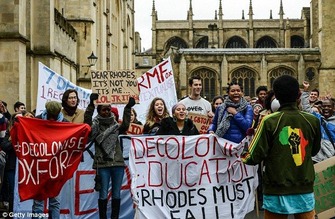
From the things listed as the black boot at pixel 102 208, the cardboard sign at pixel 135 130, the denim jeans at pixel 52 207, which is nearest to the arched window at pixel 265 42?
the cardboard sign at pixel 135 130

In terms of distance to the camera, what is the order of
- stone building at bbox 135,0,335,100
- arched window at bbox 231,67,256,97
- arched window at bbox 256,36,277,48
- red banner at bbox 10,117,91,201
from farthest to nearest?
arched window at bbox 256,36,277,48
arched window at bbox 231,67,256,97
stone building at bbox 135,0,335,100
red banner at bbox 10,117,91,201

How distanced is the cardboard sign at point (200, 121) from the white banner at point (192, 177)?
146 centimetres

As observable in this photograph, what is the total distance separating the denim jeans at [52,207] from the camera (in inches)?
326

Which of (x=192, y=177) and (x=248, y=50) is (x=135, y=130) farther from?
(x=248, y=50)

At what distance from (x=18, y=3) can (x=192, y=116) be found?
7.82 metres

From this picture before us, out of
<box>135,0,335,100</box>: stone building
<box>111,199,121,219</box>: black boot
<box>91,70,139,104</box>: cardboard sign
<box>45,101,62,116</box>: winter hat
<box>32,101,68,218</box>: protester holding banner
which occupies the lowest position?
<box>111,199,121,219</box>: black boot

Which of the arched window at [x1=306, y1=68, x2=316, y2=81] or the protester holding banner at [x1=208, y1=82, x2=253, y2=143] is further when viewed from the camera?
the arched window at [x1=306, y1=68, x2=316, y2=81]

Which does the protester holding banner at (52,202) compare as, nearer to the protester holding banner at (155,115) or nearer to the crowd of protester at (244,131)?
the crowd of protester at (244,131)

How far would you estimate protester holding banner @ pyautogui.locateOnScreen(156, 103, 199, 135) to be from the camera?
351 inches

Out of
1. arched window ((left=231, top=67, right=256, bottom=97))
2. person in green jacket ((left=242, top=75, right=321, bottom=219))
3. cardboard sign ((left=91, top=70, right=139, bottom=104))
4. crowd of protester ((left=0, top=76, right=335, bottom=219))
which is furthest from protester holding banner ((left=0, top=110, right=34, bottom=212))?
arched window ((left=231, top=67, right=256, bottom=97))

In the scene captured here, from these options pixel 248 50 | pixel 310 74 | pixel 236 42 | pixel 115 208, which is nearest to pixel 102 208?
pixel 115 208

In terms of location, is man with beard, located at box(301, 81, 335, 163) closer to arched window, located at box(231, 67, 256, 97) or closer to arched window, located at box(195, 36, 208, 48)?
arched window, located at box(231, 67, 256, 97)

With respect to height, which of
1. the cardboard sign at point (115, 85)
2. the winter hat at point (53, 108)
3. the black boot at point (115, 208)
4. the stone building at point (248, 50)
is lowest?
the black boot at point (115, 208)

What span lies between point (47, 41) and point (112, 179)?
1184 cm
